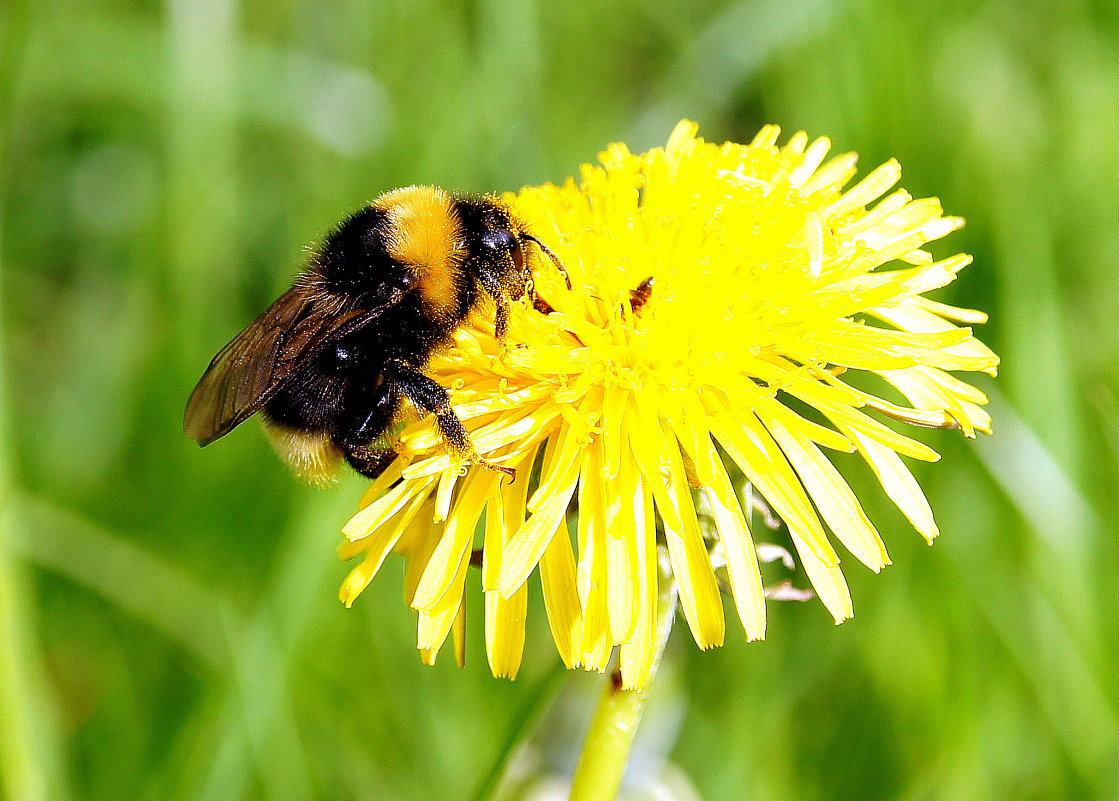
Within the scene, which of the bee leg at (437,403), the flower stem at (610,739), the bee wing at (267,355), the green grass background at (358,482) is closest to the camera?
the flower stem at (610,739)

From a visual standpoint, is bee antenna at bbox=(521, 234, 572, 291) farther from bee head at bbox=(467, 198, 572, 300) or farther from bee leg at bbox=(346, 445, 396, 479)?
bee leg at bbox=(346, 445, 396, 479)

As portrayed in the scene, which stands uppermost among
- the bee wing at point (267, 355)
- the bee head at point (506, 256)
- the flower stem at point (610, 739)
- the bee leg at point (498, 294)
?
the bee head at point (506, 256)

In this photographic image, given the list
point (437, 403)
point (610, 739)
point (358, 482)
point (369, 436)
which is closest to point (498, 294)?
point (437, 403)

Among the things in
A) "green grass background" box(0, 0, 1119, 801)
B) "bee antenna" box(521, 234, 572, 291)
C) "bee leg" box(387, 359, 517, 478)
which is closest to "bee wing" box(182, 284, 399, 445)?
"bee leg" box(387, 359, 517, 478)

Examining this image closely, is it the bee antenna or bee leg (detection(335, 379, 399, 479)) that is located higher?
the bee antenna

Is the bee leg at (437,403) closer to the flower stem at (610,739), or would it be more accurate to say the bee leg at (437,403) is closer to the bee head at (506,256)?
the bee head at (506,256)

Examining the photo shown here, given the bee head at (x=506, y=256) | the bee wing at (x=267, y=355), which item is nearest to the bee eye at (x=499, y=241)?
the bee head at (x=506, y=256)
